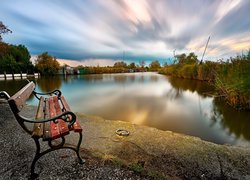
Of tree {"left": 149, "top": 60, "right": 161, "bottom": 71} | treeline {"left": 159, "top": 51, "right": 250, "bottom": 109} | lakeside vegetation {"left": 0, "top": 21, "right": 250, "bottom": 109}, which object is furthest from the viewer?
tree {"left": 149, "top": 60, "right": 161, "bottom": 71}

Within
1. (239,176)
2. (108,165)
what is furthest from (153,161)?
(239,176)

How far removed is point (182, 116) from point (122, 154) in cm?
405

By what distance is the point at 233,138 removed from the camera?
448 cm

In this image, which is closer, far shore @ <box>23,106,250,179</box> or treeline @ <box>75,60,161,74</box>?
far shore @ <box>23,106,250,179</box>

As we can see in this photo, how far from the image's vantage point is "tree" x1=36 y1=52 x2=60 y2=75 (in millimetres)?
A: 43500

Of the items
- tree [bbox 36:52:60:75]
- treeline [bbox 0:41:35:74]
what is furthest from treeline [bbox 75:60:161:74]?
treeline [bbox 0:41:35:74]

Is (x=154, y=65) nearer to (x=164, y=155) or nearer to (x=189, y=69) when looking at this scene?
(x=189, y=69)

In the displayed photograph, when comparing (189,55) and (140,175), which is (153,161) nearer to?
(140,175)

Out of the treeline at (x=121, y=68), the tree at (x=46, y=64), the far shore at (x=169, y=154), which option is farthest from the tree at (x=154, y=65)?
the far shore at (x=169, y=154)

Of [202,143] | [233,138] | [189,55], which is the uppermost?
[189,55]

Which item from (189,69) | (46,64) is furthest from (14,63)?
(189,69)

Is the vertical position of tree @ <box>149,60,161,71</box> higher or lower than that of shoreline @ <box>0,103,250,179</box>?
higher

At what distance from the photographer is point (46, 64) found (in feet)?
145

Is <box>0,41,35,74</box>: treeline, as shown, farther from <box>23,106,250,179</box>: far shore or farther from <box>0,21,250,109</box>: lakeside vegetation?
<box>23,106,250,179</box>: far shore
